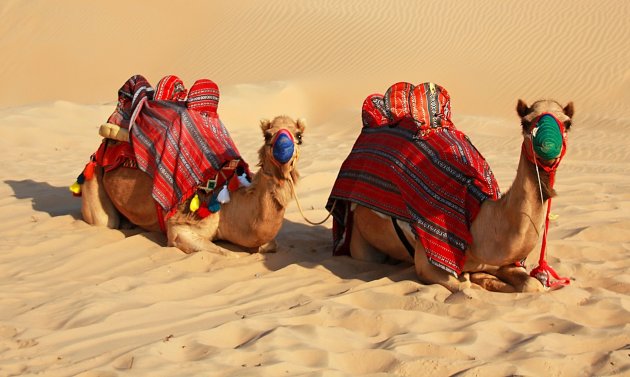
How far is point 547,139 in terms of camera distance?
472 centimetres

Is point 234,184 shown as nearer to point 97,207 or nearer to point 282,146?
point 282,146

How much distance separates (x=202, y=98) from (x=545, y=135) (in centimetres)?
324

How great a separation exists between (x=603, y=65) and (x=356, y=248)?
18.6m

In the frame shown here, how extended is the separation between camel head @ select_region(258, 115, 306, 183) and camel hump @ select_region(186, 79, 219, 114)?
4.53 ft

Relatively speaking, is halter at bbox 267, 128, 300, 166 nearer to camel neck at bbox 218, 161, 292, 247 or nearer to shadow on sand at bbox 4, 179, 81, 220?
camel neck at bbox 218, 161, 292, 247

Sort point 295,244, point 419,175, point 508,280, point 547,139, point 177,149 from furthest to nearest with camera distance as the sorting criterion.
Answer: point 295,244
point 177,149
point 419,175
point 508,280
point 547,139

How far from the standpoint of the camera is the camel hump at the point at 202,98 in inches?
280

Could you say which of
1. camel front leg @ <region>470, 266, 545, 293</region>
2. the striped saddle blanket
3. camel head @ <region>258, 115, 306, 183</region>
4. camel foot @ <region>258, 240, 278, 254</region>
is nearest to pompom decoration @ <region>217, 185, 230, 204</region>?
the striped saddle blanket

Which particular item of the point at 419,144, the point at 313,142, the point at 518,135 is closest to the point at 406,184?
the point at 419,144

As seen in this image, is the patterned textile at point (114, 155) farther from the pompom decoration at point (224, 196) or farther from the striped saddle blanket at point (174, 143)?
the pompom decoration at point (224, 196)

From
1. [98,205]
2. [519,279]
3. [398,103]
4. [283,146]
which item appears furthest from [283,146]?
[98,205]

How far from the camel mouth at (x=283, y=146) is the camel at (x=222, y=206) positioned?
16 mm

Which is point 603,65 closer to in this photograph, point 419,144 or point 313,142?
point 313,142

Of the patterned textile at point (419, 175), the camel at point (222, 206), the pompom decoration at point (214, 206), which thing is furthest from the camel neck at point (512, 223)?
the pompom decoration at point (214, 206)
